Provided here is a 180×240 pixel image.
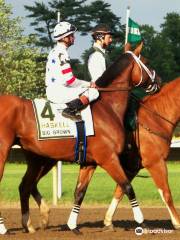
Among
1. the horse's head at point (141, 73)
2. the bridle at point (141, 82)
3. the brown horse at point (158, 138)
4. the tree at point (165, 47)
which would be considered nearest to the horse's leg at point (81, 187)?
the brown horse at point (158, 138)

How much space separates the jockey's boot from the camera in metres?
10.2

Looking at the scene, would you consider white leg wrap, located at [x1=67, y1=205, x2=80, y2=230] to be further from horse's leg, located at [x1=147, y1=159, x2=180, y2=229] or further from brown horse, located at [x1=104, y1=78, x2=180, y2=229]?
horse's leg, located at [x1=147, y1=159, x2=180, y2=229]

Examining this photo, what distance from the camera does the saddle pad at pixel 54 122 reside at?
10.2m

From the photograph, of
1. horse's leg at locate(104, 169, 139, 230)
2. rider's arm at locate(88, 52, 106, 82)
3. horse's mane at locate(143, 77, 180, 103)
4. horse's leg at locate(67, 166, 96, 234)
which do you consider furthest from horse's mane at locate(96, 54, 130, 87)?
horse's leg at locate(104, 169, 139, 230)

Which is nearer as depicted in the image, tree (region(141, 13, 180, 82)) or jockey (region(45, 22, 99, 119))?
jockey (region(45, 22, 99, 119))

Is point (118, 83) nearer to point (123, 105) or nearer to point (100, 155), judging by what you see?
point (123, 105)

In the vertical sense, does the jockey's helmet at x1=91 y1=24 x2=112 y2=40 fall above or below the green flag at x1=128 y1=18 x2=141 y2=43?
above

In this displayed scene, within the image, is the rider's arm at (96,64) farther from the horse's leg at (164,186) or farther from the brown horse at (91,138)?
the horse's leg at (164,186)

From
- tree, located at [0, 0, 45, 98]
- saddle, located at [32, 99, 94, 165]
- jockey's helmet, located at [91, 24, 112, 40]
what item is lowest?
tree, located at [0, 0, 45, 98]

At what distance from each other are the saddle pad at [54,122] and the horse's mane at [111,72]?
0.53 m

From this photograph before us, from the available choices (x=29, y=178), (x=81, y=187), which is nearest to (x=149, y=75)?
(x=81, y=187)

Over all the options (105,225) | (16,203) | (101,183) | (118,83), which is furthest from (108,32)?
(101,183)

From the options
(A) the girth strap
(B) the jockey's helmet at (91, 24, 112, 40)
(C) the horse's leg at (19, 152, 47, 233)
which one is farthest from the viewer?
(B) the jockey's helmet at (91, 24, 112, 40)

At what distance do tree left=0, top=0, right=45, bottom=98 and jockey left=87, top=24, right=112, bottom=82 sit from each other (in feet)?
147
